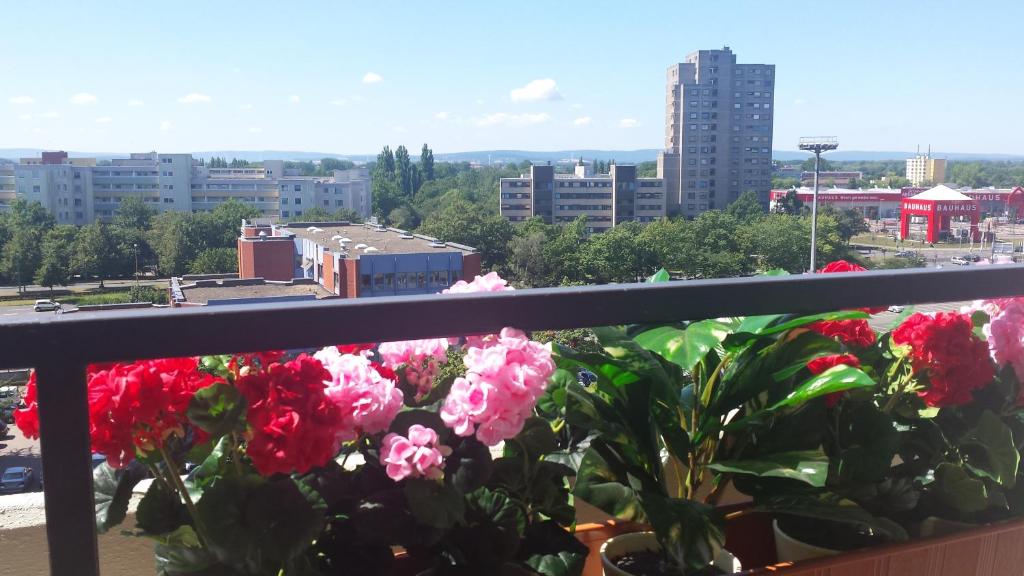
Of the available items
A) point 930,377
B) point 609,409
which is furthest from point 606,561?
point 930,377

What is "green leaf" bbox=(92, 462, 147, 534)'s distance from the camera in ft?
2.21

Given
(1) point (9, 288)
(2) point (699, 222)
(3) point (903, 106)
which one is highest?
(3) point (903, 106)

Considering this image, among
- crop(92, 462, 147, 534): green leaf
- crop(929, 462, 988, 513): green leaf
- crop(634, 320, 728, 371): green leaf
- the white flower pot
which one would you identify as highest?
crop(634, 320, 728, 371): green leaf

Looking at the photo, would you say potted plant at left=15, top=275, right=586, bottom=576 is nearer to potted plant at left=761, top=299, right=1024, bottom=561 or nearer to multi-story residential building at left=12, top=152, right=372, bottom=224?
potted plant at left=761, top=299, right=1024, bottom=561

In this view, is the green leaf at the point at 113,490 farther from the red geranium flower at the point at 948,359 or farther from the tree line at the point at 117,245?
the tree line at the point at 117,245

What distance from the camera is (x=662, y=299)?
0.76 metres

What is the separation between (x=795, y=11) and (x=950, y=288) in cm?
5406

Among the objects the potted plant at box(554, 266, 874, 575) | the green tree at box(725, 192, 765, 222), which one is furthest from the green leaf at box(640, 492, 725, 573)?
the green tree at box(725, 192, 765, 222)

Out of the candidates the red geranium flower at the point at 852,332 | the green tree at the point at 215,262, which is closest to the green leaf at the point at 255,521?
the red geranium flower at the point at 852,332

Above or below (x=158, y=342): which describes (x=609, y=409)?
below

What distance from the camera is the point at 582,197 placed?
1435 inches

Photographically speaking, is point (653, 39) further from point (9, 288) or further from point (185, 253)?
point (9, 288)

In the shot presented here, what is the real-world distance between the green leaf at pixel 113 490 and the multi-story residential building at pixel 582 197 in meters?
34.3

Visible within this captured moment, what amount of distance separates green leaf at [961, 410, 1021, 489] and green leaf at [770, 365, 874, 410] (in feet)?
0.94
